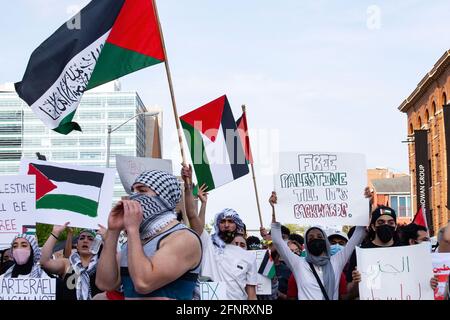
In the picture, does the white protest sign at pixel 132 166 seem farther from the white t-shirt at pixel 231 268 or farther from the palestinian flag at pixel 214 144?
the white t-shirt at pixel 231 268

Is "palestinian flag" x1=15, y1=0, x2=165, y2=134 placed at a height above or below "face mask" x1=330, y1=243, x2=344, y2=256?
above

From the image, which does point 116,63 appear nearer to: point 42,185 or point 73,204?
point 42,185

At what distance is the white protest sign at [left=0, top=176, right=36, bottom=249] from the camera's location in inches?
318

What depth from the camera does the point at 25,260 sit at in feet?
24.2

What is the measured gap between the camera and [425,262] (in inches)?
254

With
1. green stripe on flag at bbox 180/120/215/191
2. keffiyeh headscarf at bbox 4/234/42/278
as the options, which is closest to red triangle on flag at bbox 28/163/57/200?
keffiyeh headscarf at bbox 4/234/42/278

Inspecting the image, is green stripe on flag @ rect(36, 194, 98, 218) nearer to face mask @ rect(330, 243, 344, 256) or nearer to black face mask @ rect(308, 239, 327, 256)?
black face mask @ rect(308, 239, 327, 256)

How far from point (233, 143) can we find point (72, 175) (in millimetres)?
3467

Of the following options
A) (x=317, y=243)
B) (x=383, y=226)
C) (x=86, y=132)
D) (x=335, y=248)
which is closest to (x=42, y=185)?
(x=317, y=243)

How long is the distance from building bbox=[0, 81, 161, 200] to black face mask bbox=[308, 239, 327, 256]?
135m

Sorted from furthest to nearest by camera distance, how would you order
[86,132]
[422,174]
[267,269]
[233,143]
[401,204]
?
[86,132]
[401,204]
[422,174]
[233,143]
[267,269]

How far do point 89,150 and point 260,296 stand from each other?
142 m

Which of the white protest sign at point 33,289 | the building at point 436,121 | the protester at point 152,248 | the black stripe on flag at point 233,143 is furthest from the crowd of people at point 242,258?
the building at point 436,121

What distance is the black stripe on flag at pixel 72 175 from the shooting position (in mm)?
8133
